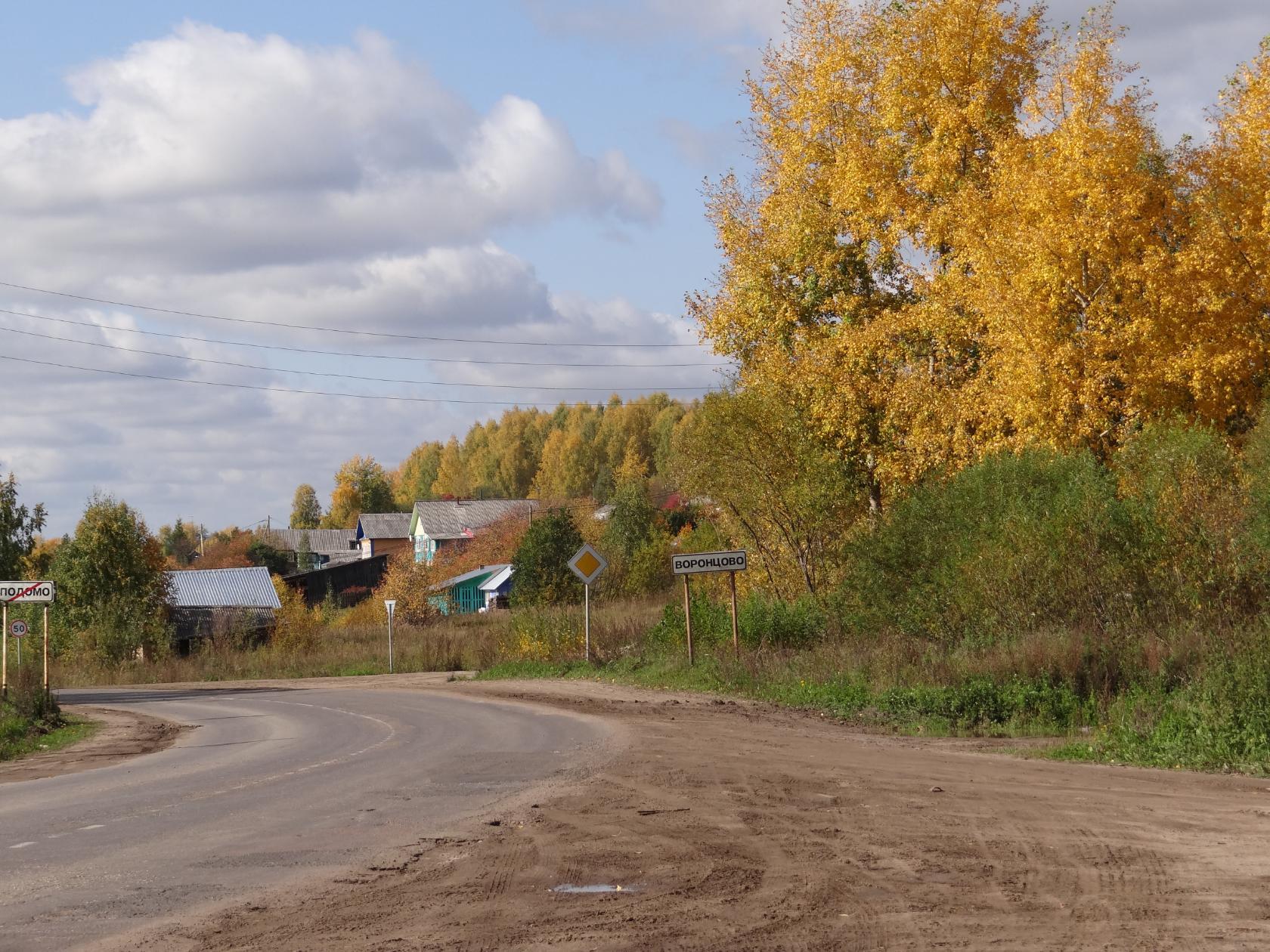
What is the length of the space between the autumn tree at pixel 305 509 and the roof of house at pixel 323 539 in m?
32.5

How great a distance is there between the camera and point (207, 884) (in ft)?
31.5

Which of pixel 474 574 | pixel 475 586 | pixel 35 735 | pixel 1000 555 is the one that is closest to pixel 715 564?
pixel 1000 555

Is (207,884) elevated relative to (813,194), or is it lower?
lower

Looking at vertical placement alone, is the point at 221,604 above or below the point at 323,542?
below

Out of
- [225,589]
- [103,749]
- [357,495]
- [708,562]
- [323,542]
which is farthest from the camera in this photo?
[357,495]

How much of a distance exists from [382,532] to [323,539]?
965cm

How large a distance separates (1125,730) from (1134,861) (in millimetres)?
8020

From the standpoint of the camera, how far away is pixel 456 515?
135625 mm

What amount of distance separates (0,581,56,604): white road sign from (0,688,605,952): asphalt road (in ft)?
18.4

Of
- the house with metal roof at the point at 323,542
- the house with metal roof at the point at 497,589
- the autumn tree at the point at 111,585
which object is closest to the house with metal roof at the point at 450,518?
the house with metal roof at the point at 323,542

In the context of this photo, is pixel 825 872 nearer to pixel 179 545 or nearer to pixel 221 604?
pixel 221 604

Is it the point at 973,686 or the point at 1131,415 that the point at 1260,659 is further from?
the point at 1131,415

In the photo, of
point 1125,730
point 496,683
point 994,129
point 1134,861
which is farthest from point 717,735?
point 994,129

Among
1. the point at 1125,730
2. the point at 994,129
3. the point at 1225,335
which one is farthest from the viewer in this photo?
the point at 994,129
